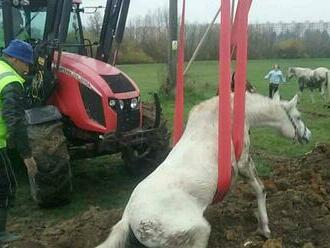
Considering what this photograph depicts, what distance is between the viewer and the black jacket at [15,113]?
18.8 ft

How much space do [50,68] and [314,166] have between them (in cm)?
407

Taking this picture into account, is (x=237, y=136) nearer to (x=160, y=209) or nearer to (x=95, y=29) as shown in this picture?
(x=160, y=209)

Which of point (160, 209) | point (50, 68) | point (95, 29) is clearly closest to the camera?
point (160, 209)

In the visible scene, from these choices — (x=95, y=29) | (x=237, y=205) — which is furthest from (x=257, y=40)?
(x=237, y=205)

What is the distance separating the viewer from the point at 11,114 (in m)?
5.73

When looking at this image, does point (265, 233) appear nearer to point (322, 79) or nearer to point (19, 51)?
point (19, 51)

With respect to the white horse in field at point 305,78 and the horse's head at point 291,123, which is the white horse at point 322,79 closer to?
the white horse in field at point 305,78

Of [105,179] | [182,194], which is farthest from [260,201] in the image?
[105,179]

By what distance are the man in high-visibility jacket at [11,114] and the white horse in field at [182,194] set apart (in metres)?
1.63

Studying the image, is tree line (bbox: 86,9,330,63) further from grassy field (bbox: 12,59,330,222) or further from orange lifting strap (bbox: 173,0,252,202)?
orange lifting strap (bbox: 173,0,252,202)

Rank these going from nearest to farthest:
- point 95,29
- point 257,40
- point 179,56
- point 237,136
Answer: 1. point 237,136
2. point 179,56
3. point 95,29
4. point 257,40

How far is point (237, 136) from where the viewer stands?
5.13m

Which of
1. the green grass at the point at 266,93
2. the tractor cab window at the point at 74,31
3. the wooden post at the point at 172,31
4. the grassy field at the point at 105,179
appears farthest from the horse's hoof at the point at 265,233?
the wooden post at the point at 172,31

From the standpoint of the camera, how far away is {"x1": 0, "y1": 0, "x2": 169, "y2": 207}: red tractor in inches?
284
